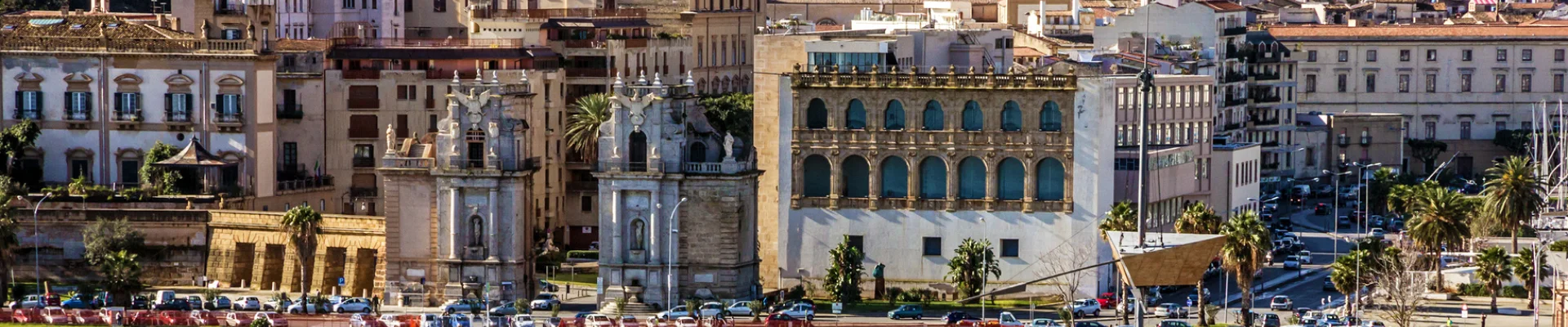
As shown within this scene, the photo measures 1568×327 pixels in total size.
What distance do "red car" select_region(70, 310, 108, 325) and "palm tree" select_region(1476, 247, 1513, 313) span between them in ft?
186

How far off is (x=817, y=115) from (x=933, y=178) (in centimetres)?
550

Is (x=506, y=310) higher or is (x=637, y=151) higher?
(x=637, y=151)

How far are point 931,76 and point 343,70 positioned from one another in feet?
126

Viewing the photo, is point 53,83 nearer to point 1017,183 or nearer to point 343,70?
point 343,70

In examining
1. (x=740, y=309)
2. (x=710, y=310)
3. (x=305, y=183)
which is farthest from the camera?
(x=305, y=183)

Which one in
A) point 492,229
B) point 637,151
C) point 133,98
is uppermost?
point 133,98

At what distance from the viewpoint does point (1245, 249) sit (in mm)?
159625

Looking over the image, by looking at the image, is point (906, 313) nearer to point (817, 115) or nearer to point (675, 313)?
point (675, 313)

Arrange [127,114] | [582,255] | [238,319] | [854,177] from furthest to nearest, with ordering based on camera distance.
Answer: [582,255], [127,114], [854,177], [238,319]

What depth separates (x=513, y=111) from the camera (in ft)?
541

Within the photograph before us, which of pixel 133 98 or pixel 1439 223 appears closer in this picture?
pixel 1439 223

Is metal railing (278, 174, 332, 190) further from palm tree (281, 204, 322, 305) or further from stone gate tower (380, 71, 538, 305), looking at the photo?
stone gate tower (380, 71, 538, 305)

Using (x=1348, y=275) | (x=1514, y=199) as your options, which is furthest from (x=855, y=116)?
(x=1514, y=199)

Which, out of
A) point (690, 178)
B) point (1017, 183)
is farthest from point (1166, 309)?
point (690, 178)
